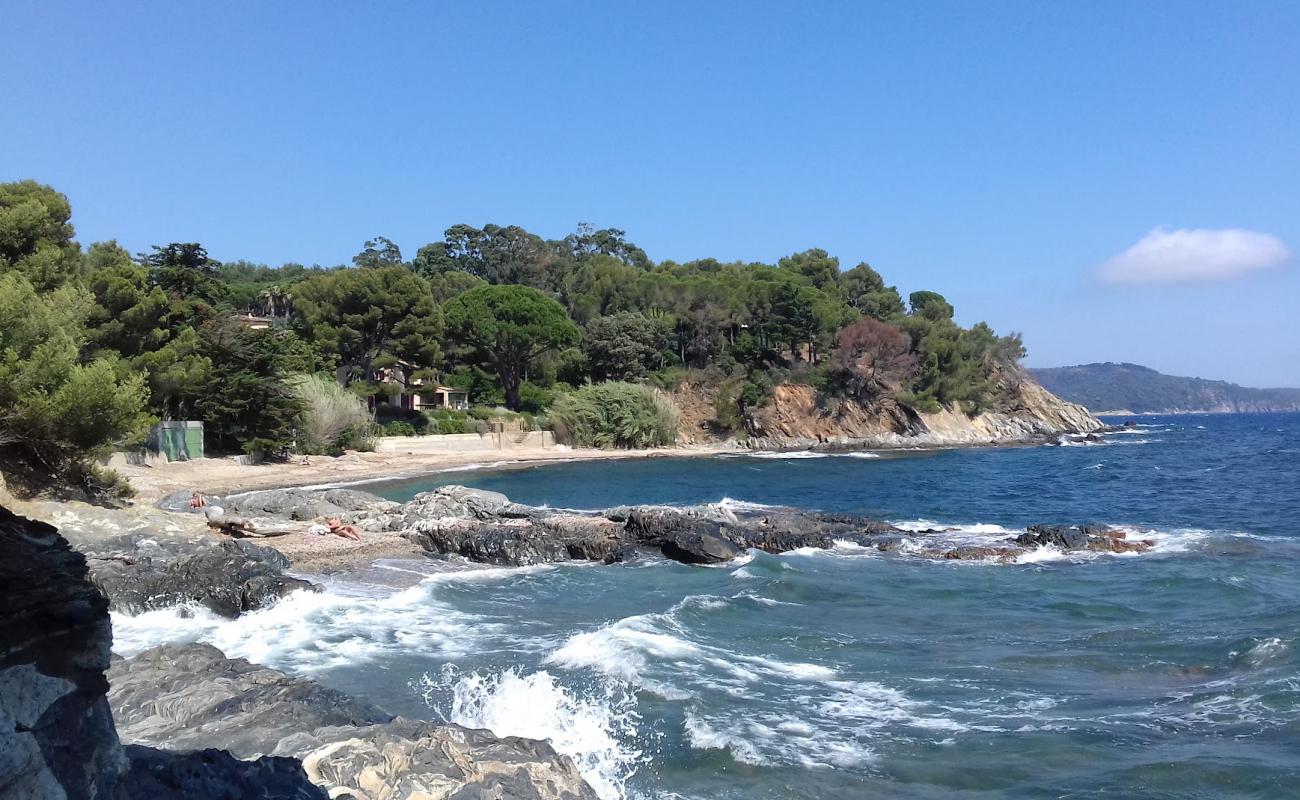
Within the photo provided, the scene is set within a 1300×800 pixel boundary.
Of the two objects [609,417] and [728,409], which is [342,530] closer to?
[609,417]

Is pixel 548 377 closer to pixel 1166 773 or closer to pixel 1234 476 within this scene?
pixel 1234 476

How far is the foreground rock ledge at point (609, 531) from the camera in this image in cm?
2031

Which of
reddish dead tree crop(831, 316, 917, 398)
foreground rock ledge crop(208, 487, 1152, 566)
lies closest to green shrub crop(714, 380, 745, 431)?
reddish dead tree crop(831, 316, 917, 398)

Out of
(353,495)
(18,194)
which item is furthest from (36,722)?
(18,194)

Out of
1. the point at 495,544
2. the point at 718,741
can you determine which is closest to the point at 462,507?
the point at 495,544

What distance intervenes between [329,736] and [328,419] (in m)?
35.3

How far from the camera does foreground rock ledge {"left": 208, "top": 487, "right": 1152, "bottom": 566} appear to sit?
20.3 metres

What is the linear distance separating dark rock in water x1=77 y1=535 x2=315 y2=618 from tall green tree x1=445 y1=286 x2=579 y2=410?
40.0m

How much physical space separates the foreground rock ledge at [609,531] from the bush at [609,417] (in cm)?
2730

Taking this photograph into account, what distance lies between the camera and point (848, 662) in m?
12.2

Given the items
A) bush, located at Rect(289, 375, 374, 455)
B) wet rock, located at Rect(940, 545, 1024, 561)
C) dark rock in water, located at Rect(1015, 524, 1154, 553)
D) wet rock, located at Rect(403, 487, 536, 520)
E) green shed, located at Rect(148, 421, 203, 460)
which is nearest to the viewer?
wet rock, located at Rect(940, 545, 1024, 561)

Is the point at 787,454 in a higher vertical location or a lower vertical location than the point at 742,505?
higher

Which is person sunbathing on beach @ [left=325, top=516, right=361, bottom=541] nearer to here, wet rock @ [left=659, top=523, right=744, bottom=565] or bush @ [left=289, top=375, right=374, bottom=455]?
wet rock @ [left=659, top=523, right=744, bottom=565]

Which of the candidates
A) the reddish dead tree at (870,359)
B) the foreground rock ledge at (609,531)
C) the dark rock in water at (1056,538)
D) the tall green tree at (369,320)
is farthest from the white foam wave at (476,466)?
the dark rock in water at (1056,538)
